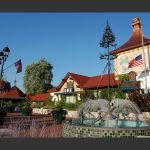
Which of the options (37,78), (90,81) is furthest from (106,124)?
(37,78)

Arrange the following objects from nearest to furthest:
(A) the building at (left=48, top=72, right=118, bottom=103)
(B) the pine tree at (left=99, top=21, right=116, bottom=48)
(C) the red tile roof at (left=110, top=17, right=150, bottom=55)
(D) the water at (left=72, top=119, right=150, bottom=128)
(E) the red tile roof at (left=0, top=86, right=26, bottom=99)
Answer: (D) the water at (left=72, top=119, right=150, bottom=128) → (B) the pine tree at (left=99, top=21, right=116, bottom=48) → (C) the red tile roof at (left=110, top=17, right=150, bottom=55) → (A) the building at (left=48, top=72, right=118, bottom=103) → (E) the red tile roof at (left=0, top=86, right=26, bottom=99)

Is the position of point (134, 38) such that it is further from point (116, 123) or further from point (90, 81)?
point (116, 123)

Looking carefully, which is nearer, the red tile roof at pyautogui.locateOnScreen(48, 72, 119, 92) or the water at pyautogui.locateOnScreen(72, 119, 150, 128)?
the water at pyautogui.locateOnScreen(72, 119, 150, 128)

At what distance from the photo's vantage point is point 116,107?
445 inches

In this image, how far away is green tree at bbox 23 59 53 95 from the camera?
68125mm

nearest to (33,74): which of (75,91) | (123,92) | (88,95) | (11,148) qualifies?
(75,91)

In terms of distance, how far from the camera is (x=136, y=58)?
84.1ft

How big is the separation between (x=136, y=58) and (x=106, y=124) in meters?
16.5

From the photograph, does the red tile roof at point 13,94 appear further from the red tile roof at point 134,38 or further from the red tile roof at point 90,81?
the red tile roof at point 134,38

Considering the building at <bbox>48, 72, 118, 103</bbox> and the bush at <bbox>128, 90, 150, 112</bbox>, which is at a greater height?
the building at <bbox>48, 72, 118, 103</bbox>

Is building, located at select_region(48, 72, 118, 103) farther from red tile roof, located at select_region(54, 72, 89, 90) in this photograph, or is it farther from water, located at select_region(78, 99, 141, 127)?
water, located at select_region(78, 99, 141, 127)

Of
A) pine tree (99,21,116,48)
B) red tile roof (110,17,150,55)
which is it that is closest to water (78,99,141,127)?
pine tree (99,21,116,48)

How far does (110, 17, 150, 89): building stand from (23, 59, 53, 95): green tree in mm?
40883

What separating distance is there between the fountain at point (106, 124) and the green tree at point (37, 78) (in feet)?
187
